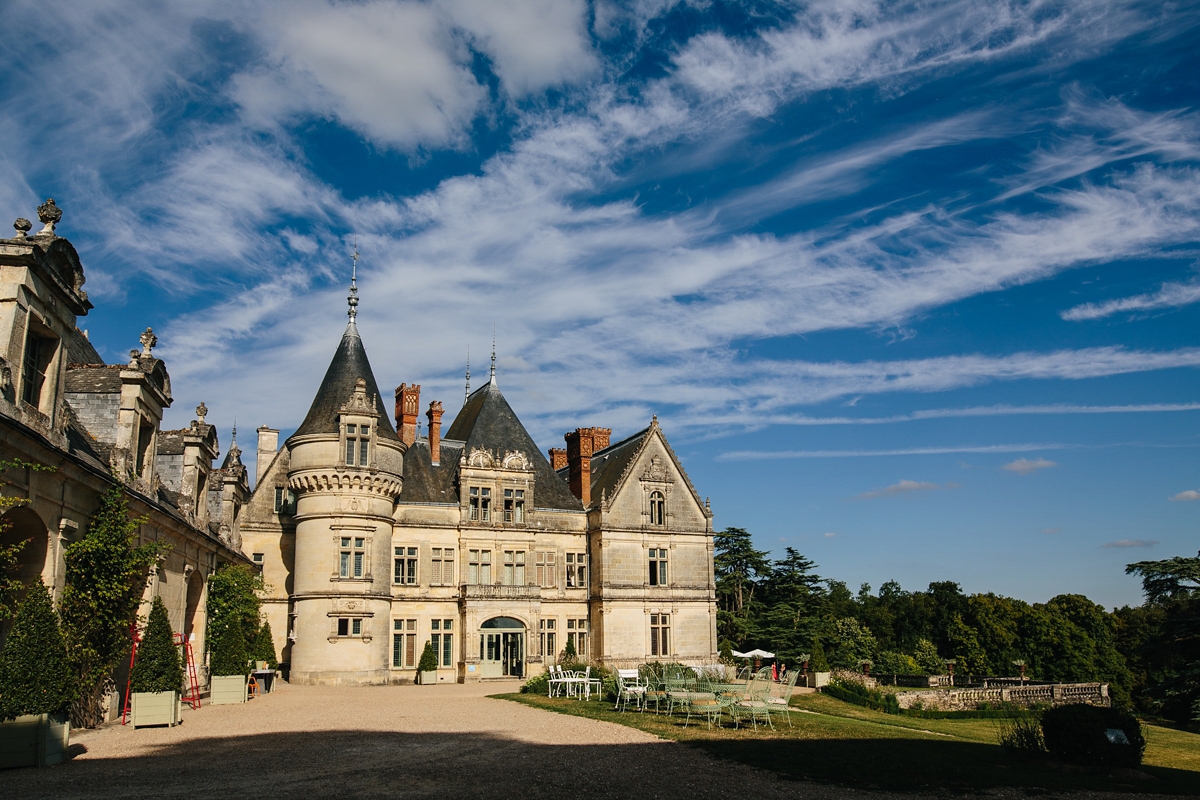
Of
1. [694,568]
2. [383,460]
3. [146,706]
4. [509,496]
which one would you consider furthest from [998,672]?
[146,706]

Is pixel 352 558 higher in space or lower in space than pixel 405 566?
higher

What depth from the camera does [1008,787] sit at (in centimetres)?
965

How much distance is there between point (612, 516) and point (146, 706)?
23.2m

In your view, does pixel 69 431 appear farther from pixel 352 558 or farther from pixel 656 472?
pixel 656 472

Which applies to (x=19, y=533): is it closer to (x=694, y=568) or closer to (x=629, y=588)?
(x=629, y=588)

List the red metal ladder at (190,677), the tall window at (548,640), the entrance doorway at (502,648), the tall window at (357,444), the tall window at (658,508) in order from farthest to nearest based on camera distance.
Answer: the tall window at (658,508)
the tall window at (548,640)
the entrance doorway at (502,648)
the tall window at (357,444)
the red metal ladder at (190,677)

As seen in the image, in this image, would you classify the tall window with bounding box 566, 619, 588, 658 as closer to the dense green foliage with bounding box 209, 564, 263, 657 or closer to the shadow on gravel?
the dense green foliage with bounding box 209, 564, 263, 657

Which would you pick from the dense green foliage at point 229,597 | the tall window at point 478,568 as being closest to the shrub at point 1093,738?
the dense green foliage at point 229,597

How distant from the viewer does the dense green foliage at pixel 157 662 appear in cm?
1458

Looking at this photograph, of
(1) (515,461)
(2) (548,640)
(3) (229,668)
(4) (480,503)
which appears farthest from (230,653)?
(2) (548,640)

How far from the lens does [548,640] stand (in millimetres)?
34719

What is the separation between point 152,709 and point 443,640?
62.1 feet

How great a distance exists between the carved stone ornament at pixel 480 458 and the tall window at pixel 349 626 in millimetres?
7531

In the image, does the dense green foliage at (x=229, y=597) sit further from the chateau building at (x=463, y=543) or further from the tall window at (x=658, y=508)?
the tall window at (x=658, y=508)
